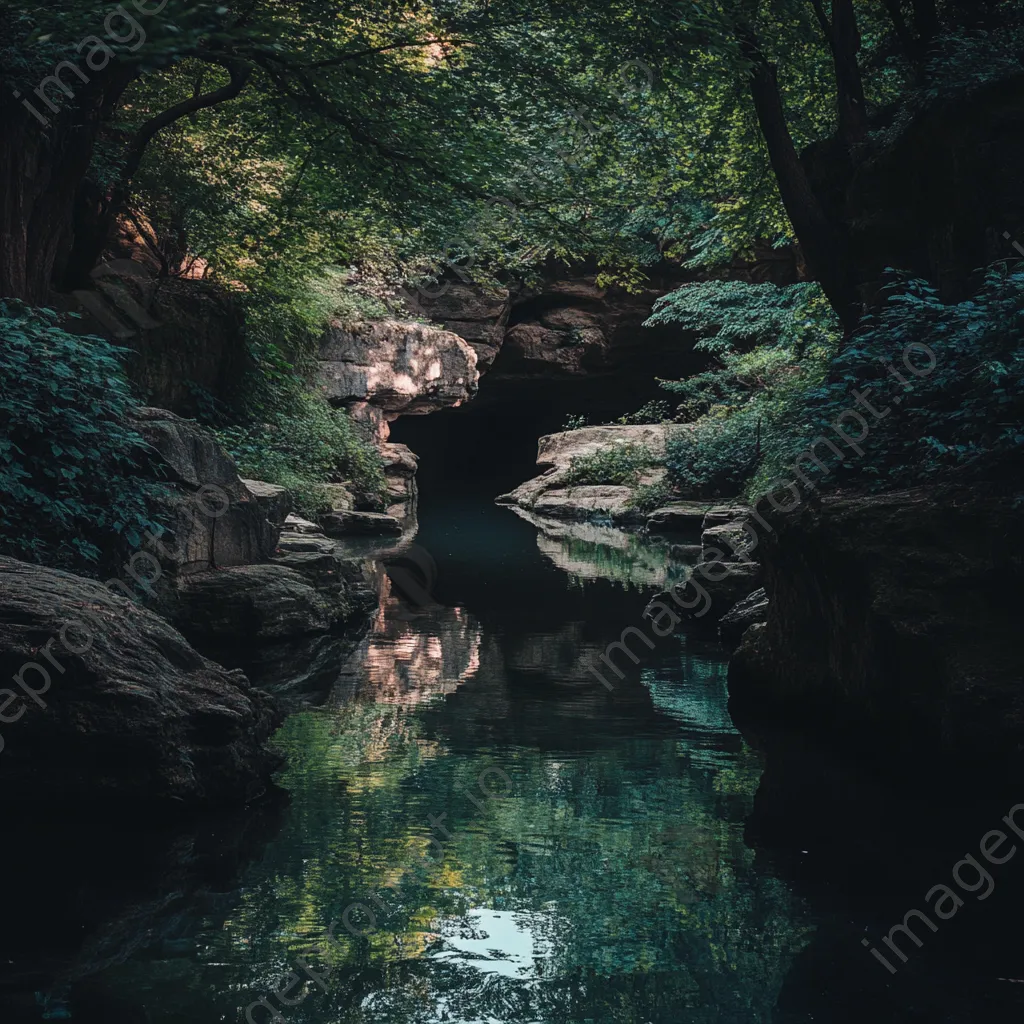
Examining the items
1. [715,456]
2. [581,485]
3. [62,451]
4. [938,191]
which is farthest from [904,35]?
[581,485]

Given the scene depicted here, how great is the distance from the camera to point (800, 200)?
991 cm

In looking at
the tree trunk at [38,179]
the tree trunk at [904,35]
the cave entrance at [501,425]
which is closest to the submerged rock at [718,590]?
the tree trunk at [904,35]

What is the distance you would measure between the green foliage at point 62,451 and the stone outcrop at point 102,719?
224 cm

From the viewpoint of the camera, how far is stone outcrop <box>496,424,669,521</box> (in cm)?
2377

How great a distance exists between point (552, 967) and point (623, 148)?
11195 mm

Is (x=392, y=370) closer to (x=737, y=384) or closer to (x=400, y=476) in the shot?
(x=400, y=476)

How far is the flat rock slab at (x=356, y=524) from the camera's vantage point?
1777 cm

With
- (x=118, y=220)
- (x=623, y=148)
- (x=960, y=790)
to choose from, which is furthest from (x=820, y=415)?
(x=118, y=220)

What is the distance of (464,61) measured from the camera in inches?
400

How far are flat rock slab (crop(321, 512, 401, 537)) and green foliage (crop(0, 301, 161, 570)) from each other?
32.1 ft

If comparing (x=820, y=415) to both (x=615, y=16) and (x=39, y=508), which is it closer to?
(x=615, y=16)

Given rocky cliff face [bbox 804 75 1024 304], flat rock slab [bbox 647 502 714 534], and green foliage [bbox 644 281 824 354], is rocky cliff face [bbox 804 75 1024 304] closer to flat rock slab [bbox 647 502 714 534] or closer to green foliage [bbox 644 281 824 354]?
green foliage [bbox 644 281 824 354]

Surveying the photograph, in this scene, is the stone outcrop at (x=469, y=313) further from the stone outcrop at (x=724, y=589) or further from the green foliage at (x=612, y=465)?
the stone outcrop at (x=724, y=589)

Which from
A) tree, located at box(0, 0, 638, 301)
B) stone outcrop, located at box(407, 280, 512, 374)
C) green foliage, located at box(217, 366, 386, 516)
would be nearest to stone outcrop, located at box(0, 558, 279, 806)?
tree, located at box(0, 0, 638, 301)
